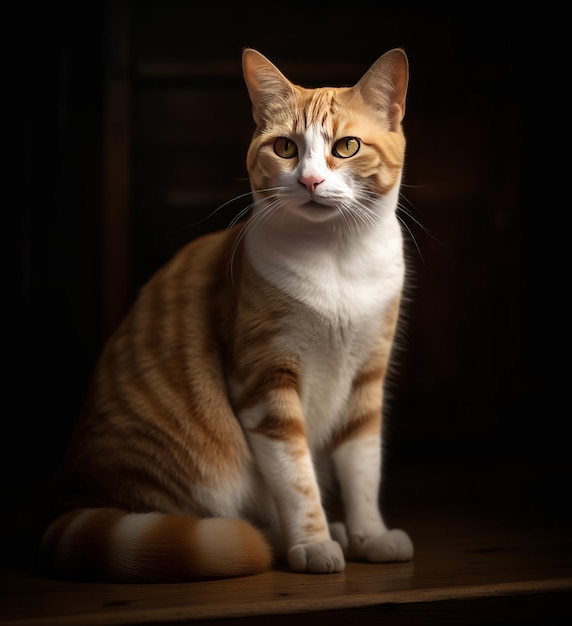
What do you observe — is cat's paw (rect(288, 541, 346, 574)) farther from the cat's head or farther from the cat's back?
the cat's head

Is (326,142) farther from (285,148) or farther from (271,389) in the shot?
(271,389)

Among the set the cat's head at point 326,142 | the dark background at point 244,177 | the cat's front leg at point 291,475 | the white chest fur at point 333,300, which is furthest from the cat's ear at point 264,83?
the dark background at point 244,177

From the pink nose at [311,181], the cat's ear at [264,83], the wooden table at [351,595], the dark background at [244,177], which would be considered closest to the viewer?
the wooden table at [351,595]

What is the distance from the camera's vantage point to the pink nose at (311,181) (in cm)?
125

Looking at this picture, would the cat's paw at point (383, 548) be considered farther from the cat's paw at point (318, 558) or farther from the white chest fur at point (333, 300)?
the white chest fur at point (333, 300)

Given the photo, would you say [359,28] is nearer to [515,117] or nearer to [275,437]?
[515,117]

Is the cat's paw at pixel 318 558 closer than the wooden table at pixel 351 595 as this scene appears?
No

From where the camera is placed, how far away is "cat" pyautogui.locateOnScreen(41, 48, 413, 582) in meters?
1.29

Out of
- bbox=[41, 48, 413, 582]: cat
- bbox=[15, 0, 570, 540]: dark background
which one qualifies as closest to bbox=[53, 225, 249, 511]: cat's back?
bbox=[41, 48, 413, 582]: cat

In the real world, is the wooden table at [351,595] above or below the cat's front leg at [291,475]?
below

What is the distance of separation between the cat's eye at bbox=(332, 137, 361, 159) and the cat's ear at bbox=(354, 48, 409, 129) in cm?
10

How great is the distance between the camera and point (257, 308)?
4.48ft

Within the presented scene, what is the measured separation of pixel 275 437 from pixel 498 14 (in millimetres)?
1716

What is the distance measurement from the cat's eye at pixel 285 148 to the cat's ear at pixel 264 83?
8 cm
